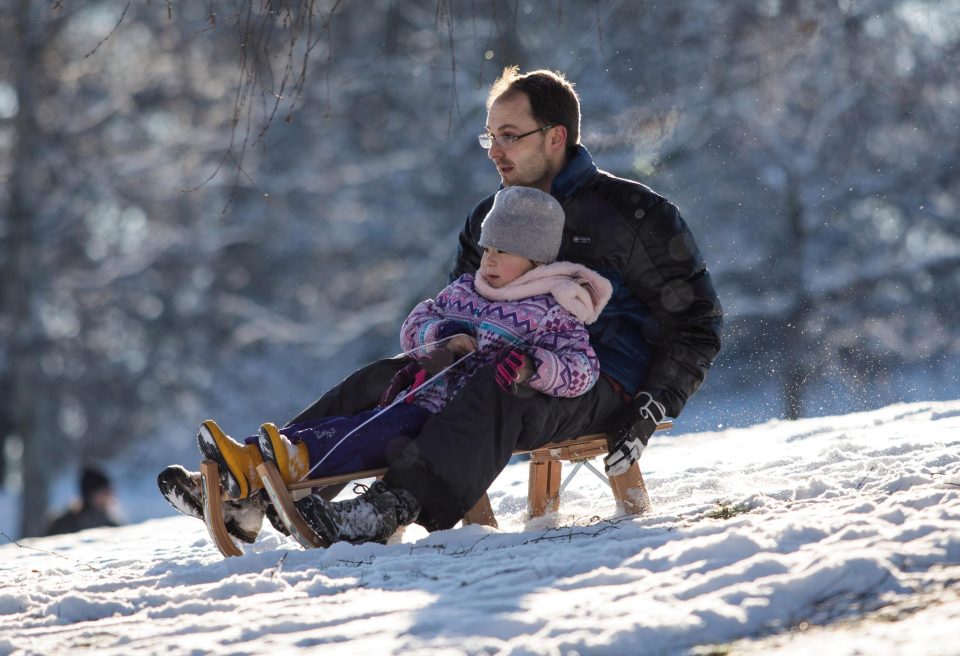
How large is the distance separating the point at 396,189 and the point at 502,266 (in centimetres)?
1080

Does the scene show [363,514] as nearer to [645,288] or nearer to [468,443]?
[468,443]

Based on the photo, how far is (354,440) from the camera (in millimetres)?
3314

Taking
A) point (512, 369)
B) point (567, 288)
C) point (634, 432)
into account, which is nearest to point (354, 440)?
point (512, 369)

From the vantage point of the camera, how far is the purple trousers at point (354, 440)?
328 centimetres

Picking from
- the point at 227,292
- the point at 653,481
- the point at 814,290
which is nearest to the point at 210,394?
the point at 227,292

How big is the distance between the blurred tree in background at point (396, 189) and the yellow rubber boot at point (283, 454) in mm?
6953

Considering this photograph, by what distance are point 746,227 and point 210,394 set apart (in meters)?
8.42

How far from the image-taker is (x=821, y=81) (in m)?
11.9

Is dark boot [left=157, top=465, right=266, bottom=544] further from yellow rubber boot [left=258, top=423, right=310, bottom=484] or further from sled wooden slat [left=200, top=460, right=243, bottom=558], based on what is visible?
yellow rubber boot [left=258, top=423, right=310, bottom=484]

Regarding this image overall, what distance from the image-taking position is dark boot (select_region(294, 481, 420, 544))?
3.09 metres

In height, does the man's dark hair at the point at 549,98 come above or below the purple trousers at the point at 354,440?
above

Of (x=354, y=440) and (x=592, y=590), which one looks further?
(x=354, y=440)

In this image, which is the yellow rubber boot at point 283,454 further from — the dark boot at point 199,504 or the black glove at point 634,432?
the black glove at point 634,432

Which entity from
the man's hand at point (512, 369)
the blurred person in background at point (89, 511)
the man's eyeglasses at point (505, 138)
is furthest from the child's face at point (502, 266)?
the blurred person in background at point (89, 511)
